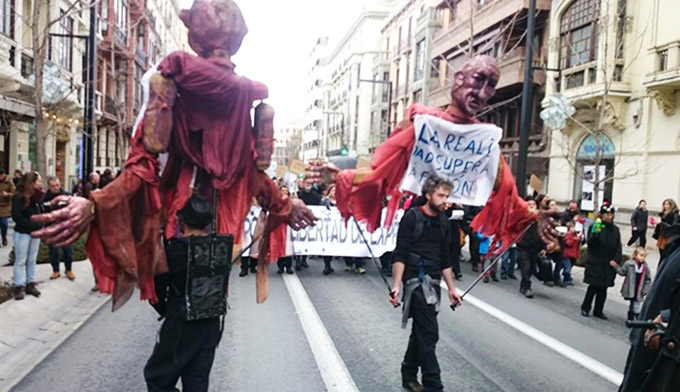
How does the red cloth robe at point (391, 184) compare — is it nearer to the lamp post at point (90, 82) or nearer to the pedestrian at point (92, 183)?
the pedestrian at point (92, 183)

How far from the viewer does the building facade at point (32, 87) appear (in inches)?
510

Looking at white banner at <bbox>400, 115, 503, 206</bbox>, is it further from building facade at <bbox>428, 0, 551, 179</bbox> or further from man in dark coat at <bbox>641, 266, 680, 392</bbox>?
building facade at <bbox>428, 0, 551, 179</bbox>

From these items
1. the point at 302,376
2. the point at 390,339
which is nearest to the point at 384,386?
the point at 302,376

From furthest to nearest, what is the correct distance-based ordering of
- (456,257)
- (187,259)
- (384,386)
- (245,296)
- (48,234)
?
(456,257)
(245,296)
(384,386)
(187,259)
(48,234)

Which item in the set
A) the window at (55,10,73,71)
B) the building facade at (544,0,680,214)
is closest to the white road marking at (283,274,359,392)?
the building facade at (544,0,680,214)

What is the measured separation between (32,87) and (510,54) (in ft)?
62.3

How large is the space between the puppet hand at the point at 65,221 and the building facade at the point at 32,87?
8.68 m

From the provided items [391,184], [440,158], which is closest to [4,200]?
[391,184]

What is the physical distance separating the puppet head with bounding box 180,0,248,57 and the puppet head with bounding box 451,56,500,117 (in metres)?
2.07

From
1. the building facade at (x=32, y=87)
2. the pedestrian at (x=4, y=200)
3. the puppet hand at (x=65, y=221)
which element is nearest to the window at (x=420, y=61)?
the building facade at (x=32, y=87)

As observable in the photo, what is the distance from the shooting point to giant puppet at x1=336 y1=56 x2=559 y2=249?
15.8ft

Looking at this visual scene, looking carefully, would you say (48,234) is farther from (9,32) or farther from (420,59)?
(420,59)

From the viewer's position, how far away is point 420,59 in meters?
40.2

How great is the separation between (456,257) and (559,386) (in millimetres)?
5043
